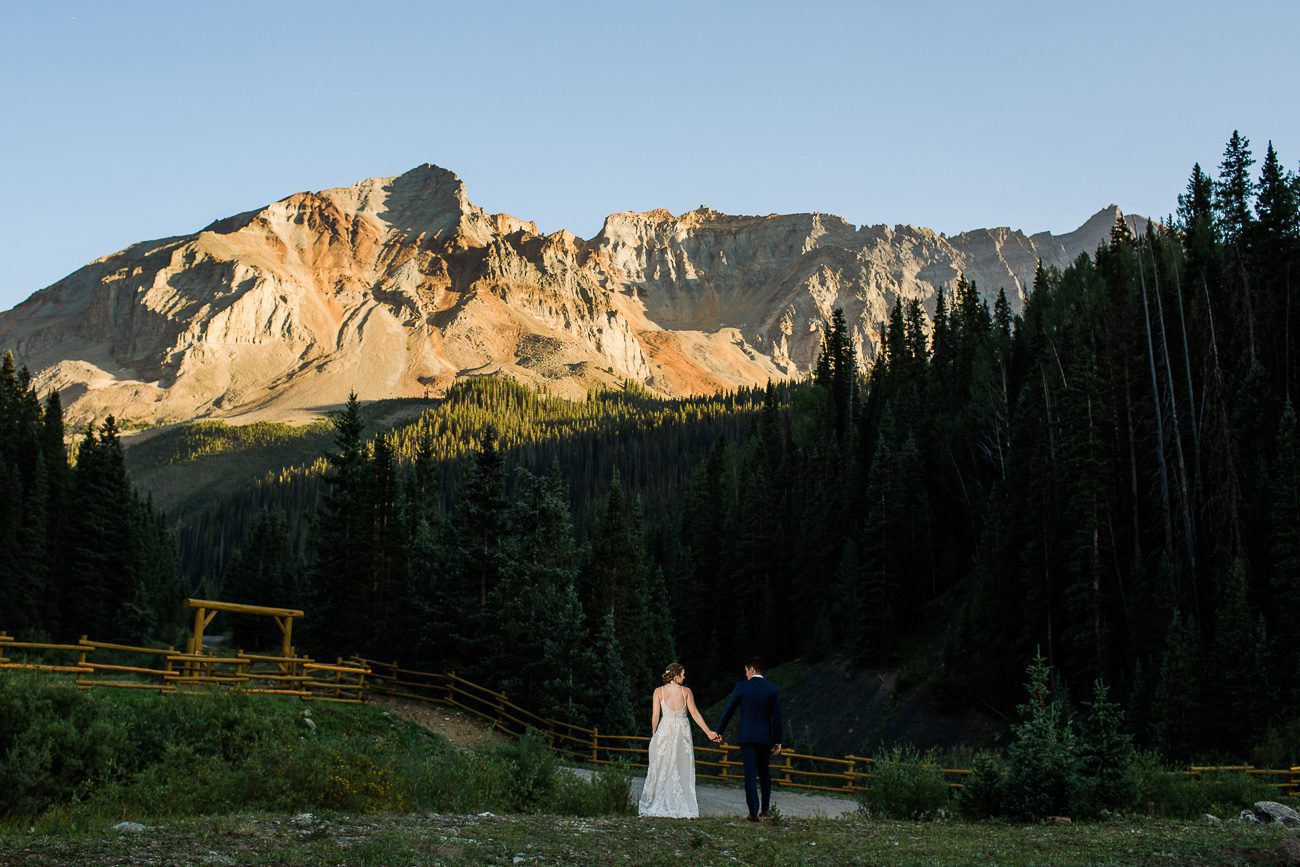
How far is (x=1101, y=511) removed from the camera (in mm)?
47562

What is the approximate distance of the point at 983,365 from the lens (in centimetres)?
7250

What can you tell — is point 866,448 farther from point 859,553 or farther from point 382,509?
point 382,509

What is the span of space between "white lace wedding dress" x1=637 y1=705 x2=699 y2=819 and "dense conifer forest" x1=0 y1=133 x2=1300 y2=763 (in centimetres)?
2321

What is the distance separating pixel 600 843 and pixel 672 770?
4.08m

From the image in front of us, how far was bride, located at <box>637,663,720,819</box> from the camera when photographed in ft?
54.2

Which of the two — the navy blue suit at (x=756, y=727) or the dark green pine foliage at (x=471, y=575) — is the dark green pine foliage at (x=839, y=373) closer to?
the dark green pine foliage at (x=471, y=575)

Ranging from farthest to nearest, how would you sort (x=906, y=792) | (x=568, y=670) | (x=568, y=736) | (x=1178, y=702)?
(x=568, y=670), (x=1178, y=702), (x=568, y=736), (x=906, y=792)

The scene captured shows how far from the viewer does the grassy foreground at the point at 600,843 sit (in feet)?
35.9

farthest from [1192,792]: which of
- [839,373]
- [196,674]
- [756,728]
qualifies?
[839,373]

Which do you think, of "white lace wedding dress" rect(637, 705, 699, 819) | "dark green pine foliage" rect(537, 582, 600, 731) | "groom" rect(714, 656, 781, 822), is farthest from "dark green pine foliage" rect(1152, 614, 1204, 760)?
"groom" rect(714, 656, 781, 822)

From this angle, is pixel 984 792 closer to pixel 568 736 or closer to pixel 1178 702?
pixel 568 736

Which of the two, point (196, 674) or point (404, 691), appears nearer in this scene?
point (196, 674)

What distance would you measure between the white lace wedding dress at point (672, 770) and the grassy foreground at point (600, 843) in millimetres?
919

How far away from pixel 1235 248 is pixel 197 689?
162 feet
